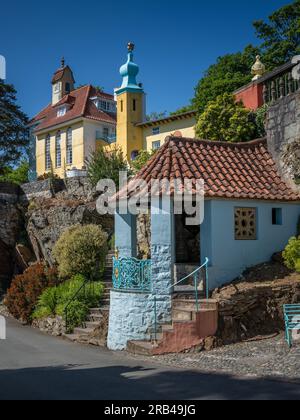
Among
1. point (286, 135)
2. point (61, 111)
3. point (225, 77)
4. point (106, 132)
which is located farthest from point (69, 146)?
point (286, 135)

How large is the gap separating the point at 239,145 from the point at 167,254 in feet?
17.7

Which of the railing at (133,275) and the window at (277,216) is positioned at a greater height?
the window at (277,216)

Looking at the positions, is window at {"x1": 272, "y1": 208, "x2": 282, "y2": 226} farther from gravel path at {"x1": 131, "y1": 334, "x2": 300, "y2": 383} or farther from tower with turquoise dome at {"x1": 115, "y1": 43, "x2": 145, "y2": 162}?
tower with turquoise dome at {"x1": 115, "y1": 43, "x2": 145, "y2": 162}

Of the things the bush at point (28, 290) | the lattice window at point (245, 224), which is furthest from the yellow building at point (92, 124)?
the lattice window at point (245, 224)

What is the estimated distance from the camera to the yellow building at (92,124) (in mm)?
35156

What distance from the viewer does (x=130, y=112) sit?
36.0 m

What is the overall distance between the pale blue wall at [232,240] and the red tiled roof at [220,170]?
0.36 metres

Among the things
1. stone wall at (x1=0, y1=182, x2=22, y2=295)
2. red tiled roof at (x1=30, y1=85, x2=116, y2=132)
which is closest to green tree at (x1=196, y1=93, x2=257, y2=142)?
stone wall at (x1=0, y1=182, x2=22, y2=295)

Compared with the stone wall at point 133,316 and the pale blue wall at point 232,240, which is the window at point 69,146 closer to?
the pale blue wall at point 232,240

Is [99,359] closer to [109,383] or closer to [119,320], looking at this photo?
[119,320]

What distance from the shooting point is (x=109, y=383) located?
9703 millimetres

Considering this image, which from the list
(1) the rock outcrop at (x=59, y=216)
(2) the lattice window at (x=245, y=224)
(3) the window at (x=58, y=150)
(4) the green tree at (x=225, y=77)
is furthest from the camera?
(3) the window at (x=58, y=150)

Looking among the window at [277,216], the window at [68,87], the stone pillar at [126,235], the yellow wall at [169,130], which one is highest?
the window at [68,87]

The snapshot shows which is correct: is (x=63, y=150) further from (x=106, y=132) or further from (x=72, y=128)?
(x=106, y=132)
